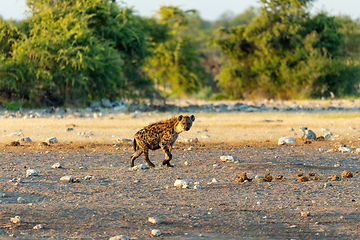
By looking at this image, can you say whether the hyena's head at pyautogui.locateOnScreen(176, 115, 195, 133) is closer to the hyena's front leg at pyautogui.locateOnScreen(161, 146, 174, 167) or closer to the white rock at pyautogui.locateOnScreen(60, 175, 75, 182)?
the hyena's front leg at pyautogui.locateOnScreen(161, 146, 174, 167)

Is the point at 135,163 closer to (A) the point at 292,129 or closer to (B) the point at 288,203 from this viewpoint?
(B) the point at 288,203

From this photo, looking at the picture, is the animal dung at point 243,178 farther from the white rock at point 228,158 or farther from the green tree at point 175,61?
the green tree at point 175,61

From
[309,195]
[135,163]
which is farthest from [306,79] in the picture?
[309,195]

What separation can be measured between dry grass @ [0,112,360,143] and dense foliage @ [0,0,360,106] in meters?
3.48

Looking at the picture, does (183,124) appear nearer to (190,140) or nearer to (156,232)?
(156,232)

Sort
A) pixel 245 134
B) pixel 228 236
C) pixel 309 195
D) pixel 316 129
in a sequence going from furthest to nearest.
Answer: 1. pixel 316 129
2. pixel 245 134
3. pixel 309 195
4. pixel 228 236

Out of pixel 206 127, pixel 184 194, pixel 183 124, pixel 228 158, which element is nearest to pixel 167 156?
pixel 183 124

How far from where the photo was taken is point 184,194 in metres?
6.23

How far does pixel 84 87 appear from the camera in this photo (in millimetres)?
20312

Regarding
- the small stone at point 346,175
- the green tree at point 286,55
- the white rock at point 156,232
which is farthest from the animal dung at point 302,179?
the green tree at point 286,55

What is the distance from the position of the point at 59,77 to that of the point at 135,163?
12.1m

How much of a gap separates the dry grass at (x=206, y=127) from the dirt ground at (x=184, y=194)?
1.32m

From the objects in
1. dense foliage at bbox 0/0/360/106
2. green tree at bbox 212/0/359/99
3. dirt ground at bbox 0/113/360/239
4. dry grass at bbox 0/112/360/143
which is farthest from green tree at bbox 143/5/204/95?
dirt ground at bbox 0/113/360/239

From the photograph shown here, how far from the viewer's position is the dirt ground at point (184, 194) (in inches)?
189
